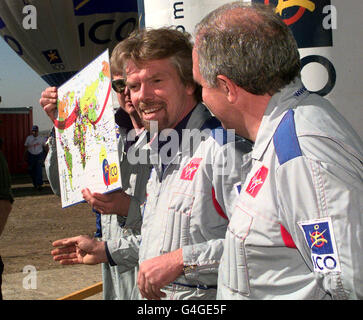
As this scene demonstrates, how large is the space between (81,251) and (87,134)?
60 centimetres

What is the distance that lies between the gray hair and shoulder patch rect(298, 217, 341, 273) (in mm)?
467

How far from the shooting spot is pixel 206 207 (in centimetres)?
195

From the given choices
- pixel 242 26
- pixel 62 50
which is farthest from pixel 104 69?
pixel 62 50

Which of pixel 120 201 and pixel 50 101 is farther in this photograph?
→ pixel 50 101

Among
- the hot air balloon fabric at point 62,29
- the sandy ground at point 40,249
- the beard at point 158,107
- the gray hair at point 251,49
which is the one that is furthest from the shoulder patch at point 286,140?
the hot air balloon fabric at point 62,29

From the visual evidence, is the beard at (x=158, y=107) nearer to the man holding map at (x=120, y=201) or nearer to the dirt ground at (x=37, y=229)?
the man holding map at (x=120, y=201)

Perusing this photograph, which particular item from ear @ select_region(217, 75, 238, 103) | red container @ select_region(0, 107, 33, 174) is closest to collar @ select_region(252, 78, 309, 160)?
ear @ select_region(217, 75, 238, 103)

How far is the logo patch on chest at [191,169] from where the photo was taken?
2.00 metres

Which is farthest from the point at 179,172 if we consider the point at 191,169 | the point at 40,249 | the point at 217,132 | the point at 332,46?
the point at 40,249

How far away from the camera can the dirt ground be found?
7484mm

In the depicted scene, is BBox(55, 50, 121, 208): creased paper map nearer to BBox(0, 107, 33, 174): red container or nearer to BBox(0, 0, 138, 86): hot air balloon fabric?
BBox(0, 0, 138, 86): hot air balloon fabric

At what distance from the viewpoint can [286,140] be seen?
138 centimetres

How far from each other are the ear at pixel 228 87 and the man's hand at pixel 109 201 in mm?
1011

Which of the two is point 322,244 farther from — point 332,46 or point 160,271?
point 332,46
